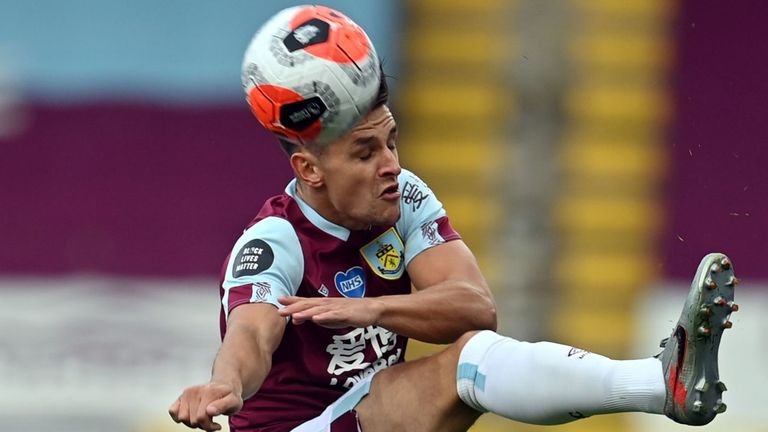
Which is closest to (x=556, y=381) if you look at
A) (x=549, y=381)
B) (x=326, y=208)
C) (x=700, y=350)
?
(x=549, y=381)

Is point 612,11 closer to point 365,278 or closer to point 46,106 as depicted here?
point 46,106

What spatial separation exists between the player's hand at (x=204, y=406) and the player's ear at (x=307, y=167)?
942 mm

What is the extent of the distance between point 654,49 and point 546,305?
1767mm

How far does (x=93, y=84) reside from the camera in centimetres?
987

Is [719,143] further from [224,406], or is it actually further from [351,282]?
[224,406]

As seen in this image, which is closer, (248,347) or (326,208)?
(248,347)

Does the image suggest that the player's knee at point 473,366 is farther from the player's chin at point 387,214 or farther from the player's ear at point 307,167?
the player's ear at point 307,167

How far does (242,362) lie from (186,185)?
538 centimetres

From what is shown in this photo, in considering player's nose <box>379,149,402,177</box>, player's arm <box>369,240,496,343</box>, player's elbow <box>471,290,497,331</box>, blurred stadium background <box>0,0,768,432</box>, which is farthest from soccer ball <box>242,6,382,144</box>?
blurred stadium background <box>0,0,768,432</box>

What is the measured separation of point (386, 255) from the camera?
534 cm

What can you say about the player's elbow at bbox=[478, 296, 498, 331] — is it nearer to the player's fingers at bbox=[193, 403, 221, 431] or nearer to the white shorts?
the white shorts

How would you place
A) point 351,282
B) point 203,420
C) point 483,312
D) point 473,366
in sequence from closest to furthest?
1. point 203,420
2. point 473,366
3. point 483,312
4. point 351,282

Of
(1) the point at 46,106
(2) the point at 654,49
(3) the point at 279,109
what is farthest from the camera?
(2) the point at 654,49

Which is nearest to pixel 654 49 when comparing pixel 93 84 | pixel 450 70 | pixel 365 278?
pixel 450 70
